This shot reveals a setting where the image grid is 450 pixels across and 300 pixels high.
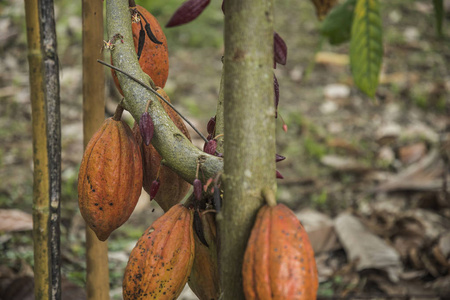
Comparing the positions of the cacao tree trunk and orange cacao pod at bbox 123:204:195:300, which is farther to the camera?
the cacao tree trunk

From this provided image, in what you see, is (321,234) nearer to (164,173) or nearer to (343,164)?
(343,164)

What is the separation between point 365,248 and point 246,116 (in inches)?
59.5

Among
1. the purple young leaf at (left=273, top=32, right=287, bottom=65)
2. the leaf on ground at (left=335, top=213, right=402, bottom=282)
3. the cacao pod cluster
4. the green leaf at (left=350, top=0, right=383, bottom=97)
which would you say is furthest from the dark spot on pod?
the leaf on ground at (left=335, top=213, right=402, bottom=282)

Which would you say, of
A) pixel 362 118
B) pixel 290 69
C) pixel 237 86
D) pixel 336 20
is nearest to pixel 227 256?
pixel 237 86

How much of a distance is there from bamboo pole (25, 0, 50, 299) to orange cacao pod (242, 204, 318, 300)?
0.45 metres

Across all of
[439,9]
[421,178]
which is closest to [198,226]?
[439,9]

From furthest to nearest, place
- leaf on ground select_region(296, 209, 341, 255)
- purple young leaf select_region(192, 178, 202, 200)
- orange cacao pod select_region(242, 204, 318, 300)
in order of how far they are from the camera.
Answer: leaf on ground select_region(296, 209, 341, 255), purple young leaf select_region(192, 178, 202, 200), orange cacao pod select_region(242, 204, 318, 300)

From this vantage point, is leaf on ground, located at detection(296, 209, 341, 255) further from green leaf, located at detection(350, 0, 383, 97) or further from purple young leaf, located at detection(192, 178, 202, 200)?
purple young leaf, located at detection(192, 178, 202, 200)

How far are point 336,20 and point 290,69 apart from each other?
2.15m

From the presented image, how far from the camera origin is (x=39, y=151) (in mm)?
868

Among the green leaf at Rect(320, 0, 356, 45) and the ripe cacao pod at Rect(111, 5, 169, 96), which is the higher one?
the green leaf at Rect(320, 0, 356, 45)

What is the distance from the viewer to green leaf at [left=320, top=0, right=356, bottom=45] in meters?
1.56

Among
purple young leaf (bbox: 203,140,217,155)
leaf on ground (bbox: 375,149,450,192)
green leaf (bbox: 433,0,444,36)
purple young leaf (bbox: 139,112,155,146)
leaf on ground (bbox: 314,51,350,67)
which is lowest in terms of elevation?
leaf on ground (bbox: 375,149,450,192)

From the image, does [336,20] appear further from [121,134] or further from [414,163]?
[414,163]
